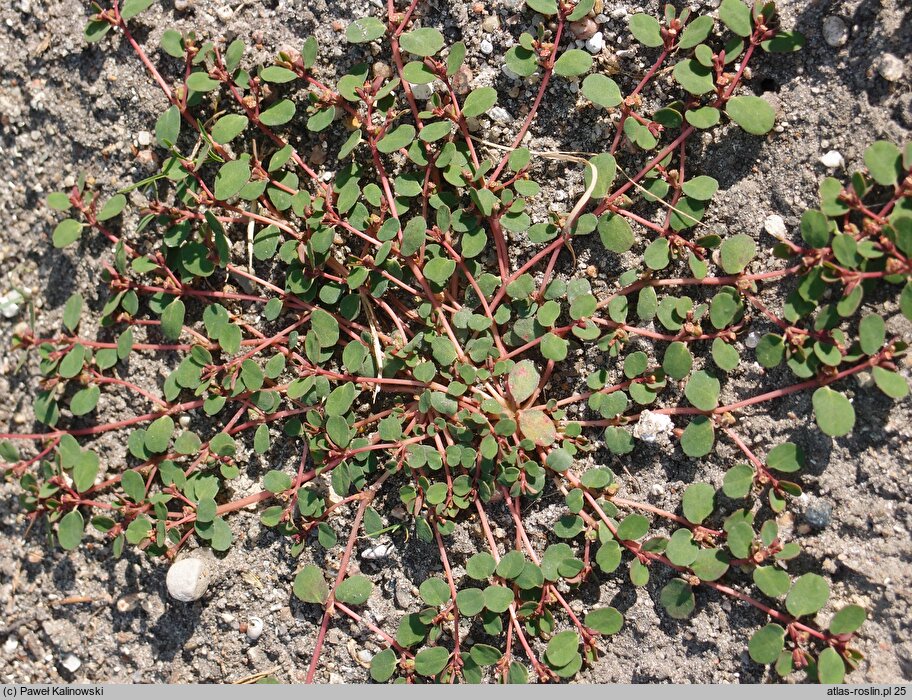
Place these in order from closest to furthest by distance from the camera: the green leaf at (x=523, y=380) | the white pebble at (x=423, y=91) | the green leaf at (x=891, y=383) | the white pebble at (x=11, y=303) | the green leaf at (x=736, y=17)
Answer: the green leaf at (x=891, y=383) < the green leaf at (x=736, y=17) < the green leaf at (x=523, y=380) < the white pebble at (x=423, y=91) < the white pebble at (x=11, y=303)

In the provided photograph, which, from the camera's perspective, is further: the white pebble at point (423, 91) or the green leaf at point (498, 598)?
the white pebble at point (423, 91)

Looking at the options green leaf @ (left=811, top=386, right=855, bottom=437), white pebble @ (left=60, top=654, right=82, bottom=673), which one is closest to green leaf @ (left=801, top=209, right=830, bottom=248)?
green leaf @ (left=811, top=386, right=855, bottom=437)

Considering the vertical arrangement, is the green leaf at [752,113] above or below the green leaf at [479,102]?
above

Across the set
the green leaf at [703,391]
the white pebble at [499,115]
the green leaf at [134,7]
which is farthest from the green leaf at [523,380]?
the green leaf at [134,7]

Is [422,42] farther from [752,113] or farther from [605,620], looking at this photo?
[605,620]

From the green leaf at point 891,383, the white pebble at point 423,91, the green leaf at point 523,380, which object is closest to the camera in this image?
the green leaf at point 891,383

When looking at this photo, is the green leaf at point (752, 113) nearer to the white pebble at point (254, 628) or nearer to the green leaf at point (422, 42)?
the green leaf at point (422, 42)

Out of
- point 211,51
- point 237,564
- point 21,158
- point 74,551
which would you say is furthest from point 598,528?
point 21,158

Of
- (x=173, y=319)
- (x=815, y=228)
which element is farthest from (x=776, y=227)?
(x=173, y=319)
